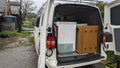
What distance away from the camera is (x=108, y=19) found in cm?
541

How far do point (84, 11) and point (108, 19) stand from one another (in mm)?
1371

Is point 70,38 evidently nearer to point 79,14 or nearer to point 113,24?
point 113,24

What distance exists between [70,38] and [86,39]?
0.46 meters

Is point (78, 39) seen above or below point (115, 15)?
below

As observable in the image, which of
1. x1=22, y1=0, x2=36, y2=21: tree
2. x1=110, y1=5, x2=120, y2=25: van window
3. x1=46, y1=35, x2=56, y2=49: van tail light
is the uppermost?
x1=22, y1=0, x2=36, y2=21: tree

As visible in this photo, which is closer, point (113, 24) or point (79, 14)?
point (113, 24)

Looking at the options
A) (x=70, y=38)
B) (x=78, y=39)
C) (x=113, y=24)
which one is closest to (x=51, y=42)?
(x=70, y=38)

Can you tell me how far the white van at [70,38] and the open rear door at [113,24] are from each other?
21.8 inches

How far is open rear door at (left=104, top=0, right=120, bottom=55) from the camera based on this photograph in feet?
16.0

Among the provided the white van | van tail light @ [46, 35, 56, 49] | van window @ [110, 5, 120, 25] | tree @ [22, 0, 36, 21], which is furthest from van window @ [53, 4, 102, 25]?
tree @ [22, 0, 36, 21]

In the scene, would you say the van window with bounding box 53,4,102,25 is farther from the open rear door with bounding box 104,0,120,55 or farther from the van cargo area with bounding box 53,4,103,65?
the open rear door with bounding box 104,0,120,55

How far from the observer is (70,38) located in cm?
582

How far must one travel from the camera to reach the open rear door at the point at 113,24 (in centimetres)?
487

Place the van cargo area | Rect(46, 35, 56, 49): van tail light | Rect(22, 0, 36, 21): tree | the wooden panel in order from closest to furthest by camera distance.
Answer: Rect(46, 35, 56, 49): van tail light
the van cargo area
the wooden panel
Rect(22, 0, 36, 21): tree
